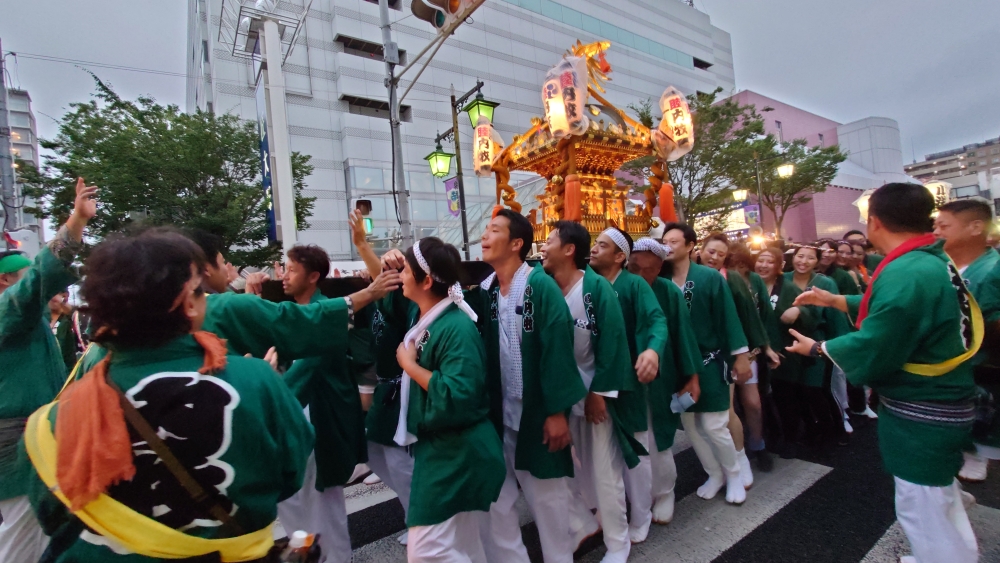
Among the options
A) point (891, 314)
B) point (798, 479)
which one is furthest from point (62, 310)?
point (798, 479)

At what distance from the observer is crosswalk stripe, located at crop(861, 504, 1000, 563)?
2.66m

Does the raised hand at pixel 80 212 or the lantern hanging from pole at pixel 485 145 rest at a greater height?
the lantern hanging from pole at pixel 485 145

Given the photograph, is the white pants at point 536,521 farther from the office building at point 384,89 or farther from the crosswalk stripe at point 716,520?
the office building at point 384,89

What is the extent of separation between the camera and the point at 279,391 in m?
1.42

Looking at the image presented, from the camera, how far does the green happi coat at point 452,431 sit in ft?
6.70

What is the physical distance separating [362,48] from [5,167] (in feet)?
53.9

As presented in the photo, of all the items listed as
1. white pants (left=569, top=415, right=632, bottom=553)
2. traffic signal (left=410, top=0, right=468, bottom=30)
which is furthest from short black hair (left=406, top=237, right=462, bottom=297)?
traffic signal (left=410, top=0, right=468, bottom=30)

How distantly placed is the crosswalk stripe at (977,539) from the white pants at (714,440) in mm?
864

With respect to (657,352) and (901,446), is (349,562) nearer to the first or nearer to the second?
(657,352)

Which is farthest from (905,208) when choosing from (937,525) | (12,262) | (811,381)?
(12,262)

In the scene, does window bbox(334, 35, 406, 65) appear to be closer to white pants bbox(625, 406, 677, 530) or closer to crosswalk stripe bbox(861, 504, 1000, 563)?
white pants bbox(625, 406, 677, 530)

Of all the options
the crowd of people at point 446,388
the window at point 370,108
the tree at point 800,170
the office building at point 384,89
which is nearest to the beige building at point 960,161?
the tree at point 800,170

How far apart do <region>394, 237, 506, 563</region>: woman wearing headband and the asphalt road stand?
115 cm

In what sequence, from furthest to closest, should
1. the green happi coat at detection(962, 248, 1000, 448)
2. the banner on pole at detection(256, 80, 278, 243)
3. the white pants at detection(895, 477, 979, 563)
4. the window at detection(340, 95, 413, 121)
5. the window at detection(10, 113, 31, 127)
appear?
the window at detection(10, 113, 31, 127) → the window at detection(340, 95, 413, 121) → the banner on pole at detection(256, 80, 278, 243) → the green happi coat at detection(962, 248, 1000, 448) → the white pants at detection(895, 477, 979, 563)
